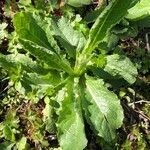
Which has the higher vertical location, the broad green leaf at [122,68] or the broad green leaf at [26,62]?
the broad green leaf at [26,62]

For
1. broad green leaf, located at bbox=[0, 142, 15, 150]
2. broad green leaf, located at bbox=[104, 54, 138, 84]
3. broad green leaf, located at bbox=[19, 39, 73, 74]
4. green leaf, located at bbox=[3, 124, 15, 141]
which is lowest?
broad green leaf, located at bbox=[0, 142, 15, 150]

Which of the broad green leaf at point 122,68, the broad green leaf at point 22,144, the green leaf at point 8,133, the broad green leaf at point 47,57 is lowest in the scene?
the broad green leaf at point 22,144

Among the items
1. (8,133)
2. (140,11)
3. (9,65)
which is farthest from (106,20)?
(8,133)

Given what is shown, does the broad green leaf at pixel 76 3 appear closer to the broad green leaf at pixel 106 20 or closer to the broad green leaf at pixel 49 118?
the broad green leaf at pixel 106 20

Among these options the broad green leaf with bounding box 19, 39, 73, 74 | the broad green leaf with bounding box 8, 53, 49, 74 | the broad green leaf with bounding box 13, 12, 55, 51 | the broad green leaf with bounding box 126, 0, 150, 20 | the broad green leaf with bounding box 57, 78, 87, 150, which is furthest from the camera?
the broad green leaf with bounding box 126, 0, 150, 20

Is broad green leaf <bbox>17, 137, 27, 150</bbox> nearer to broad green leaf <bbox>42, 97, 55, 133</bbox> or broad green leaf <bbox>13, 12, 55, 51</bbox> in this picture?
broad green leaf <bbox>42, 97, 55, 133</bbox>

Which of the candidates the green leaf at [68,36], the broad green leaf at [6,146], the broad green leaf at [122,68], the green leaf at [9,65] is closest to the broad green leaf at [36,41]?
the green leaf at [68,36]

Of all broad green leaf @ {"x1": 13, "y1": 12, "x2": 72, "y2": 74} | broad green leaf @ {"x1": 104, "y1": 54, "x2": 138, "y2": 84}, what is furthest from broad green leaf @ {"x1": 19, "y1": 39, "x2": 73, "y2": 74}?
broad green leaf @ {"x1": 104, "y1": 54, "x2": 138, "y2": 84}

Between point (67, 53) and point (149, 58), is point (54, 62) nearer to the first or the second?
point (67, 53)
